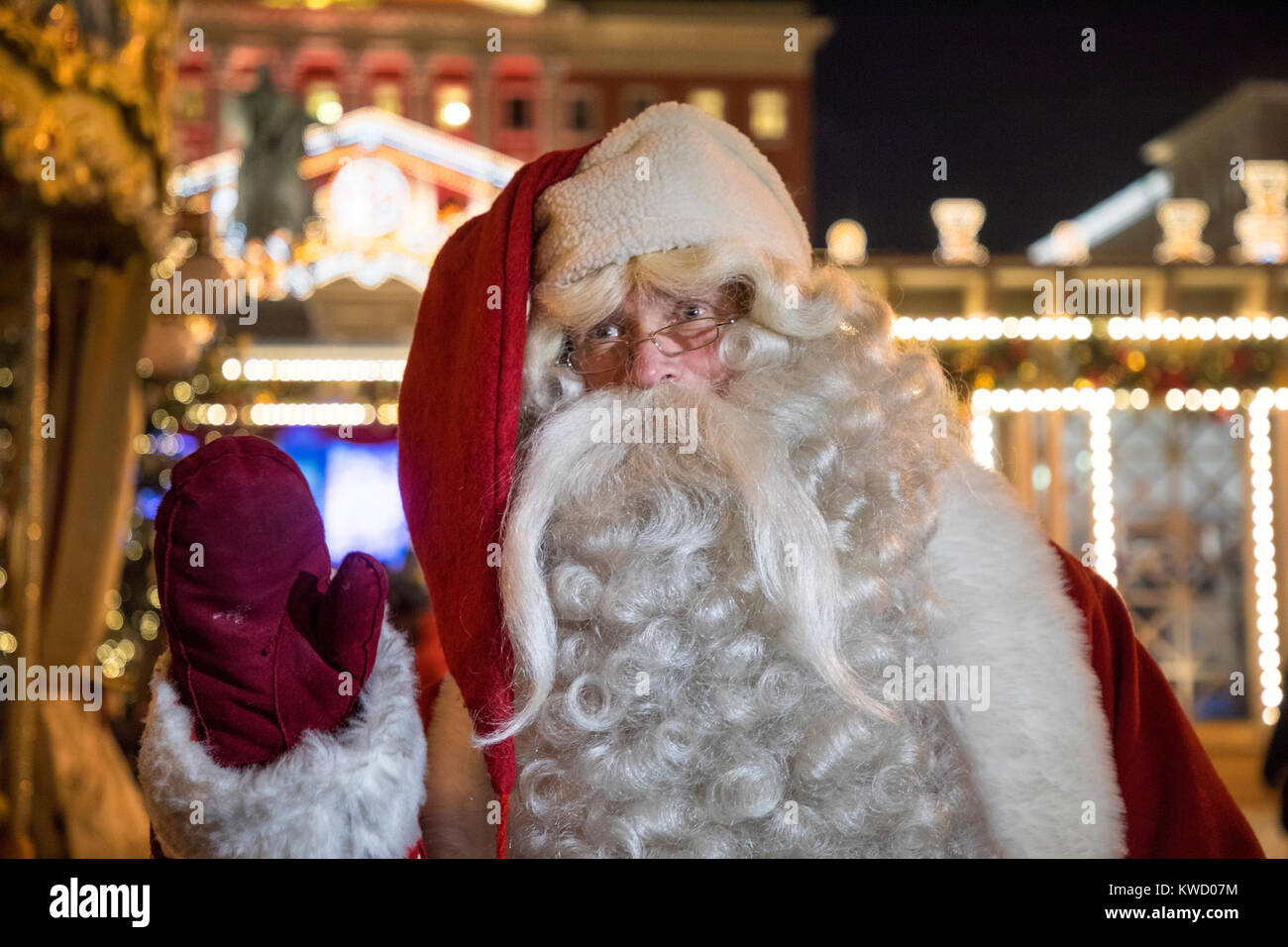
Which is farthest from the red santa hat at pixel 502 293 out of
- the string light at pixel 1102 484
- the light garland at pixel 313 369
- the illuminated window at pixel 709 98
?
the illuminated window at pixel 709 98

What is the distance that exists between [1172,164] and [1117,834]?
41.0 feet

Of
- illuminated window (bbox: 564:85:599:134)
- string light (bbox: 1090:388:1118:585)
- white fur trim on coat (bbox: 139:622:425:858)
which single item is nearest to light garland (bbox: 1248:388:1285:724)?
string light (bbox: 1090:388:1118:585)

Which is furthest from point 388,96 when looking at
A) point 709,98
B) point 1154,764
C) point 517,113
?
point 1154,764

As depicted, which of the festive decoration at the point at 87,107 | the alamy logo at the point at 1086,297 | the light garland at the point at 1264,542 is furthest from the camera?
the light garland at the point at 1264,542

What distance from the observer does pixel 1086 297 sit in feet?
23.7

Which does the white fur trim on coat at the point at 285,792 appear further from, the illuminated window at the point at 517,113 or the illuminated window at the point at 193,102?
the illuminated window at the point at 193,102

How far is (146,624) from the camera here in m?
5.74

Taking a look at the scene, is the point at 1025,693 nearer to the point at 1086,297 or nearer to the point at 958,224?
the point at 1086,297

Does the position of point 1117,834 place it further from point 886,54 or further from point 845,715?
point 886,54

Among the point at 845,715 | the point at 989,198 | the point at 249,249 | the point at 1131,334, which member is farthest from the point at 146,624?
the point at 989,198

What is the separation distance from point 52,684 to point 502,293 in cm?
374

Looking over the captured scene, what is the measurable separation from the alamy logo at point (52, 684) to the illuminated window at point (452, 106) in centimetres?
1855
